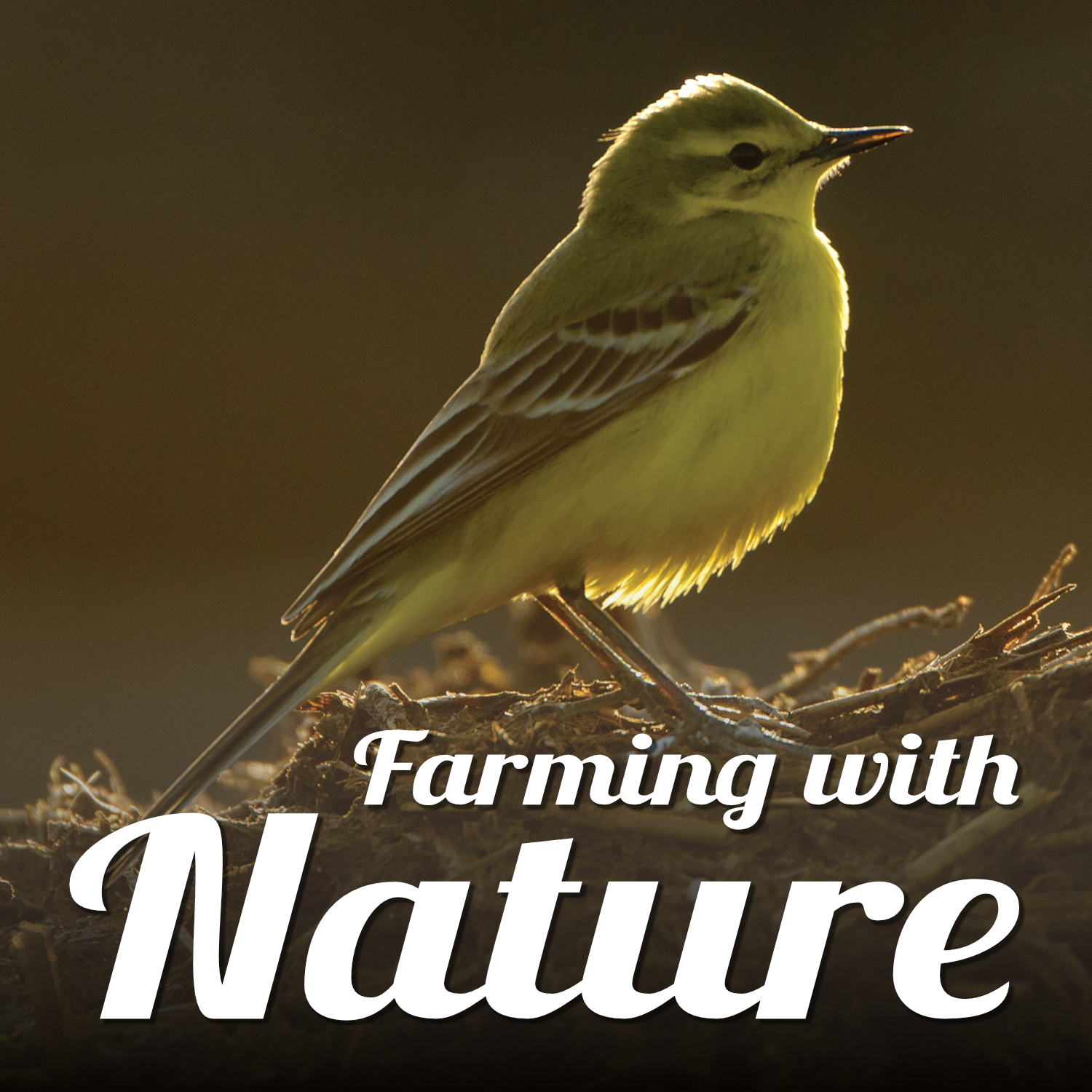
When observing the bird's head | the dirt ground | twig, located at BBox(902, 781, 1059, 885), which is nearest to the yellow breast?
the dirt ground

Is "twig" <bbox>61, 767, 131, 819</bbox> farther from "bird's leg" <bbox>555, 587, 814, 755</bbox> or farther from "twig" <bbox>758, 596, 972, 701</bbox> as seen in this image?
"twig" <bbox>758, 596, 972, 701</bbox>

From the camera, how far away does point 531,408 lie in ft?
11.9

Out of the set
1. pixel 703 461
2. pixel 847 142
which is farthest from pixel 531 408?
pixel 847 142

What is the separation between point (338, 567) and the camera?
3.45 metres

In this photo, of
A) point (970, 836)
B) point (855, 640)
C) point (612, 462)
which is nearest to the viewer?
point (970, 836)

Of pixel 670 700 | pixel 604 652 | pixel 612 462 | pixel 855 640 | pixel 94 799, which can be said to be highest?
pixel 612 462

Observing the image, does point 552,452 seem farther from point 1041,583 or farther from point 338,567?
point 1041,583

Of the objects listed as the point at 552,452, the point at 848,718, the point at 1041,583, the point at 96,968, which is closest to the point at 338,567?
the point at 552,452

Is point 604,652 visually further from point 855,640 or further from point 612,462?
point 855,640

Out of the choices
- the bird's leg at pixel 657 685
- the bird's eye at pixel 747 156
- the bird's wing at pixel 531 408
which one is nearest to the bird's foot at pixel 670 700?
the bird's leg at pixel 657 685

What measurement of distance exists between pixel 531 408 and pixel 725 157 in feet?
4.02

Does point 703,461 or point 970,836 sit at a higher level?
point 703,461

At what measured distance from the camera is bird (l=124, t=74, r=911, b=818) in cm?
343

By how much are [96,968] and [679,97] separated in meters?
3.34
